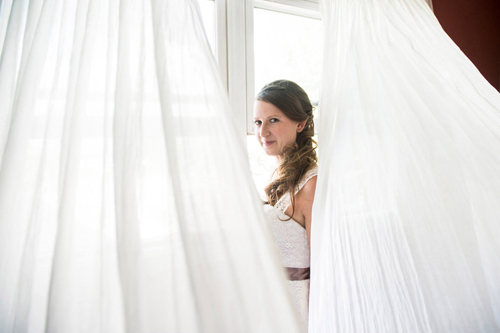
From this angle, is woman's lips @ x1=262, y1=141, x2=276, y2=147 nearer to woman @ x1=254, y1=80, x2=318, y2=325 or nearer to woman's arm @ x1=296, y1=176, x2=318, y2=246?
woman @ x1=254, y1=80, x2=318, y2=325

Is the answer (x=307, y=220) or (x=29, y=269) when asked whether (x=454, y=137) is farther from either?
(x=29, y=269)

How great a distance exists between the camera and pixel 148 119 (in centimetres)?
59

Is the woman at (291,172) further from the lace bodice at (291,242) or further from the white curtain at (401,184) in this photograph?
the white curtain at (401,184)

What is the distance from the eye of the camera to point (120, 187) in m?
0.56

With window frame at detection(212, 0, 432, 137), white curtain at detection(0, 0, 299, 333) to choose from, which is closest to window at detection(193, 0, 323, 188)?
window frame at detection(212, 0, 432, 137)

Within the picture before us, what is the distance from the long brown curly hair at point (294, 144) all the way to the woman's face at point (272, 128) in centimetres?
2

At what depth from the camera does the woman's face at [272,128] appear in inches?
52.1

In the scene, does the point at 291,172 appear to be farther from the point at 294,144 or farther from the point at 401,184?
the point at 401,184

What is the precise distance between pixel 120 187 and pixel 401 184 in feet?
2.39

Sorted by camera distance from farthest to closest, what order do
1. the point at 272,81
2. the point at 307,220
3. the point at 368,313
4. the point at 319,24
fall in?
the point at 319,24
the point at 272,81
the point at 307,220
the point at 368,313

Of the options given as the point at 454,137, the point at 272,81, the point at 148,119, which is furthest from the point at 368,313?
the point at 272,81

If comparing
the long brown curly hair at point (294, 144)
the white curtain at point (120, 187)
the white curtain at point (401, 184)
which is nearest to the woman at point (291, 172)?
the long brown curly hair at point (294, 144)

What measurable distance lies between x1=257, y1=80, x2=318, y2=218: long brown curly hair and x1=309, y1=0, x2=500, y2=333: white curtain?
373mm

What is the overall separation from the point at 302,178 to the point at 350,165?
422 millimetres
